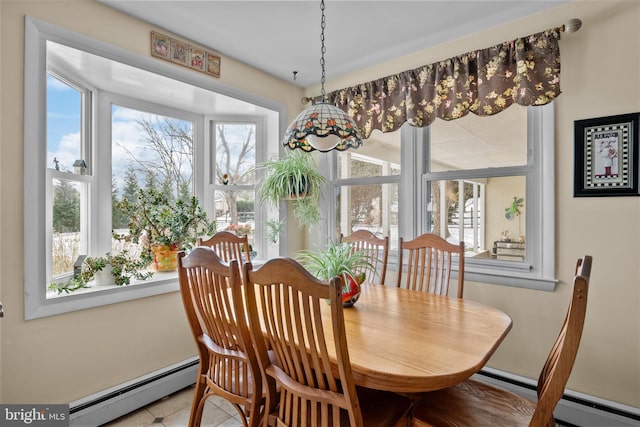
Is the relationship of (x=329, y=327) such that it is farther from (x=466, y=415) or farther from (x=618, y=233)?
(x=618, y=233)

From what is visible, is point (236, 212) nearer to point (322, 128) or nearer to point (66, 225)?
point (66, 225)

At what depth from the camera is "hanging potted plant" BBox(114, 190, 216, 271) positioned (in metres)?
2.57

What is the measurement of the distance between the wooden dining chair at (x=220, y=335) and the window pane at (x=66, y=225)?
1.15 m

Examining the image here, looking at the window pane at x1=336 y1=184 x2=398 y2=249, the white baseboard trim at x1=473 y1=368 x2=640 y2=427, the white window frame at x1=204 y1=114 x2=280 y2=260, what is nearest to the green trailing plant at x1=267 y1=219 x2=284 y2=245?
the white window frame at x1=204 y1=114 x2=280 y2=260

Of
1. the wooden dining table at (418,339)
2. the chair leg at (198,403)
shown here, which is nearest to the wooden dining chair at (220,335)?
the chair leg at (198,403)

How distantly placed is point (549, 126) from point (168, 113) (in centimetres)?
292

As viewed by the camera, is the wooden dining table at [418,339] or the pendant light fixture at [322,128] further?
the pendant light fixture at [322,128]

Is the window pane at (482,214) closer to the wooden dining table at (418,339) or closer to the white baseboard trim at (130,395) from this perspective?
the wooden dining table at (418,339)

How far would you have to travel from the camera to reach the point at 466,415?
49.9 inches

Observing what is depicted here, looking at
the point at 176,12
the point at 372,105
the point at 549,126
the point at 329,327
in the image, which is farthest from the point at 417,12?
the point at 329,327

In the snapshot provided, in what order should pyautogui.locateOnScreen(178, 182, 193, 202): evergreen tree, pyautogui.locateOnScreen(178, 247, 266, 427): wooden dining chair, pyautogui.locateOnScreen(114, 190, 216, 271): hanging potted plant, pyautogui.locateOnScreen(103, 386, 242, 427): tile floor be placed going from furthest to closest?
1. pyautogui.locateOnScreen(178, 182, 193, 202): evergreen tree
2. pyautogui.locateOnScreen(114, 190, 216, 271): hanging potted plant
3. pyautogui.locateOnScreen(103, 386, 242, 427): tile floor
4. pyautogui.locateOnScreen(178, 247, 266, 427): wooden dining chair

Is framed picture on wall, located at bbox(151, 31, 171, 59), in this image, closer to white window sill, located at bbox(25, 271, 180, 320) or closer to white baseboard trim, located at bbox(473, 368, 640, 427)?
white window sill, located at bbox(25, 271, 180, 320)

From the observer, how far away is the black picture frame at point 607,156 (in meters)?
1.80

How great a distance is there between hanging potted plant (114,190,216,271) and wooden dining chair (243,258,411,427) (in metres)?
1.67
